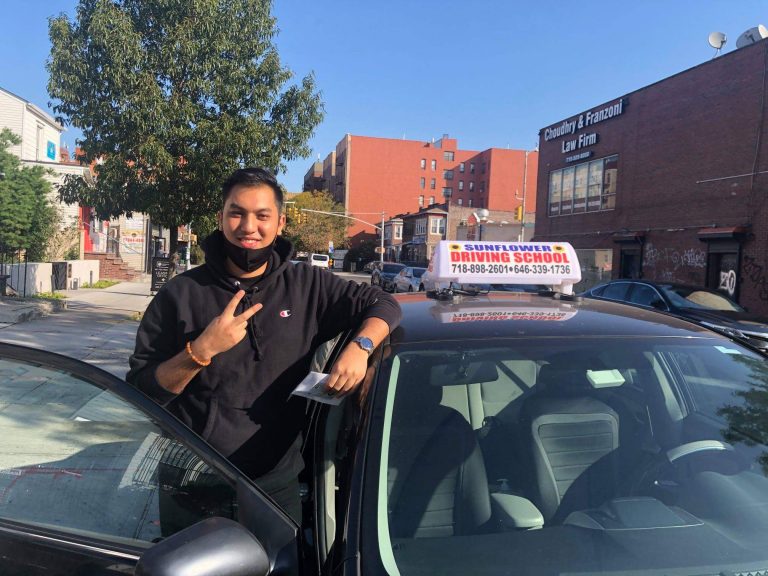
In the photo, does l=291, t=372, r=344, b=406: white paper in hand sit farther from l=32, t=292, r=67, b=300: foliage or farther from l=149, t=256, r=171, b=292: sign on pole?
l=149, t=256, r=171, b=292: sign on pole

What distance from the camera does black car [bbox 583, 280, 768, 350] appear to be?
9.00 m

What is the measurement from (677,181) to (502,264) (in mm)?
21032

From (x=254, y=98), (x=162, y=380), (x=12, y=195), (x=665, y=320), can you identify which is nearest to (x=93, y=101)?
(x=254, y=98)

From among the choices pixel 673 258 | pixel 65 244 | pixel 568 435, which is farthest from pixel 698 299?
pixel 65 244

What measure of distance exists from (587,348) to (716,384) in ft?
2.13

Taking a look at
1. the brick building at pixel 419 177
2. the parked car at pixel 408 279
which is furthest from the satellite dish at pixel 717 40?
the brick building at pixel 419 177

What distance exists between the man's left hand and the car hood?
8.37 meters

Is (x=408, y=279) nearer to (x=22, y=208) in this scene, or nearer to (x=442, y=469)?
(x=22, y=208)

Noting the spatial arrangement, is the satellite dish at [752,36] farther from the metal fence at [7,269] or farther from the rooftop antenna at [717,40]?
the metal fence at [7,269]

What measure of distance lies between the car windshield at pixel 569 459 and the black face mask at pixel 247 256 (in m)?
0.68

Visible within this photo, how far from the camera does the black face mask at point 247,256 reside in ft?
7.27

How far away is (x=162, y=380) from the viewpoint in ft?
6.56

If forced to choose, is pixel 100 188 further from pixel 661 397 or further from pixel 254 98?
pixel 661 397

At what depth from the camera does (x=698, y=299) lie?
34.1 feet
